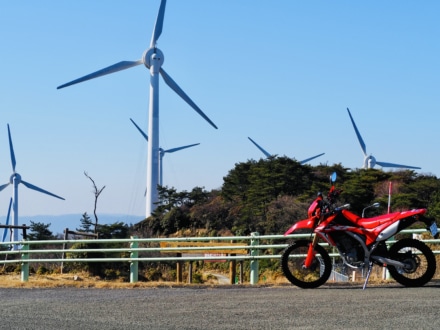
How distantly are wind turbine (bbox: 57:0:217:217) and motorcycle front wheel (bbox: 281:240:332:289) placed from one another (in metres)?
37.0

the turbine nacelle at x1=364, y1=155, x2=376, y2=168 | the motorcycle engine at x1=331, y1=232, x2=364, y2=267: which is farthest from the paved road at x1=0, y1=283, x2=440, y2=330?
the turbine nacelle at x1=364, y1=155, x2=376, y2=168

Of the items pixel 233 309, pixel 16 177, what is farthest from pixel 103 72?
pixel 233 309

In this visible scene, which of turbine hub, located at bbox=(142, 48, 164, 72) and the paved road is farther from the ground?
turbine hub, located at bbox=(142, 48, 164, 72)

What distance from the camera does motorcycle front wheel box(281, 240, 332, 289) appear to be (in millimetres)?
11805

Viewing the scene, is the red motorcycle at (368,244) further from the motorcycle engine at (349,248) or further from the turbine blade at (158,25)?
the turbine blade at (158,25)

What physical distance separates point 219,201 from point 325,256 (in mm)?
47348

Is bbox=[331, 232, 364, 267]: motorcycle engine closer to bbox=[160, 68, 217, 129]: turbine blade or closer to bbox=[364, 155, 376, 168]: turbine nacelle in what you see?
bbox=[160, 68, 217, 129]: turbine blade

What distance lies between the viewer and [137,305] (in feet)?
32.9

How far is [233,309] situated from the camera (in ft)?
30.8

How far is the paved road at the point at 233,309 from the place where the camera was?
820 cm

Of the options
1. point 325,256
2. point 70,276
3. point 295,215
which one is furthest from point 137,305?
point 295,215

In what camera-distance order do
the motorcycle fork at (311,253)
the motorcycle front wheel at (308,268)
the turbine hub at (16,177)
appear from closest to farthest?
the motorcycle fork at (311,253), the motorcycle front wheel at (308,268), the turbine hub at (16,177)

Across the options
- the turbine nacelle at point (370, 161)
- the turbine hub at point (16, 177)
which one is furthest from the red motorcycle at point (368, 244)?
the turbine nacelle at point (370, 161)

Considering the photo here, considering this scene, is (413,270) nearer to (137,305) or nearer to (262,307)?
(262,307)
